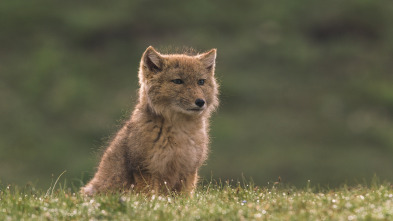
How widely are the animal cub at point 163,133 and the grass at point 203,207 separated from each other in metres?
1.04

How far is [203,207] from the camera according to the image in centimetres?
740

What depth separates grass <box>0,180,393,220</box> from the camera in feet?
22.5

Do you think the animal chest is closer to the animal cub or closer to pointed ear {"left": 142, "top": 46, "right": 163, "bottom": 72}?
the animal cub

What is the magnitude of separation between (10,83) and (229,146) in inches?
312

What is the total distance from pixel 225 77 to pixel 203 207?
16.0 metres

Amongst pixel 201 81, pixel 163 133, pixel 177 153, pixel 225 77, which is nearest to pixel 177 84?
pixel 201 81

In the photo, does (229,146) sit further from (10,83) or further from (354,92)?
(10,83)

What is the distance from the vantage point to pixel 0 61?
82.5ft

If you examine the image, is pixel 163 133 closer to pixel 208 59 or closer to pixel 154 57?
pixel 154 57

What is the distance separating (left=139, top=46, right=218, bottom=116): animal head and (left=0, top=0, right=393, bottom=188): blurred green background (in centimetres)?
928

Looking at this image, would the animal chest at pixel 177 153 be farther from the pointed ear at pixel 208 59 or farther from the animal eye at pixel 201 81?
the pointed ear at pixel 208 59

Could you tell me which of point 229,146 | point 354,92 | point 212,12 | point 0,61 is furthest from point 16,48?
point 354,92

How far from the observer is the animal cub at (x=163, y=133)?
923 cm

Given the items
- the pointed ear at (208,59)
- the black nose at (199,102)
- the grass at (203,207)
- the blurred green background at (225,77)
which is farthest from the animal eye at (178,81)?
the blurred green background at (225,77)
